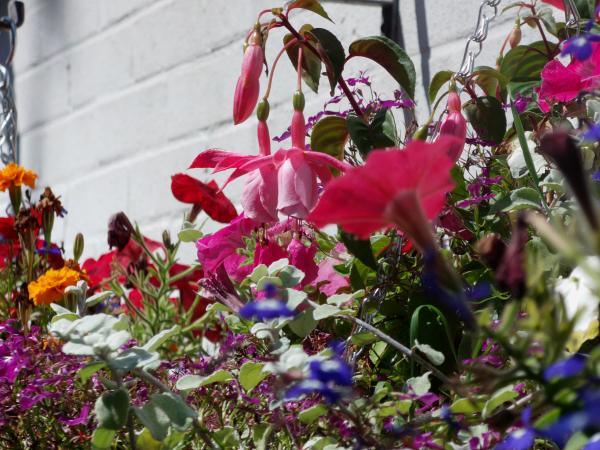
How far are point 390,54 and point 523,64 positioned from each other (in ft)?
0.56

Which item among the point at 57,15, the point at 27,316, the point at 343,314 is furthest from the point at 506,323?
the point at 57,15

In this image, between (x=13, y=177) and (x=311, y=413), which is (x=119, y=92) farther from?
(x=311, y=413)

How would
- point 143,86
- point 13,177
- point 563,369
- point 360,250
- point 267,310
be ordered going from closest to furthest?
point 563,369 → point 267,310 → point 360,250 → point 13,177 → point 143,86

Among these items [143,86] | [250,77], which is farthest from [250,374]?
[143,86]

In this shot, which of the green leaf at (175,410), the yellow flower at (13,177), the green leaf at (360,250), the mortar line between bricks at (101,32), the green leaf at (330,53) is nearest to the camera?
the green leaf at (175,410)

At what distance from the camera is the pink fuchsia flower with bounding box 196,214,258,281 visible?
84 centimetres

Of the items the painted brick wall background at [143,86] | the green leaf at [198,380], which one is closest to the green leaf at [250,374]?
the green leaf at [198,380]

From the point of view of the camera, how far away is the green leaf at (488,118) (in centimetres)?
79

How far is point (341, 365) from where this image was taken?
0.40 m

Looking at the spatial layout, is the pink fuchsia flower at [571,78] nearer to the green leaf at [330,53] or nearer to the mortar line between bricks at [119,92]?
the green leaf at [330,53]

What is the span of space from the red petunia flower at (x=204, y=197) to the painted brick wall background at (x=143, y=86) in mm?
299

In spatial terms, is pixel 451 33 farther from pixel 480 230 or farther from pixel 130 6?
pixel 130 6

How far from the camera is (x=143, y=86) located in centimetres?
191

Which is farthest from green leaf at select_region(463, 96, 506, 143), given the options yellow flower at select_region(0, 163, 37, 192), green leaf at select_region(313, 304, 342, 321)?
yellow flower at select_region(0, 163, 37, 192)
